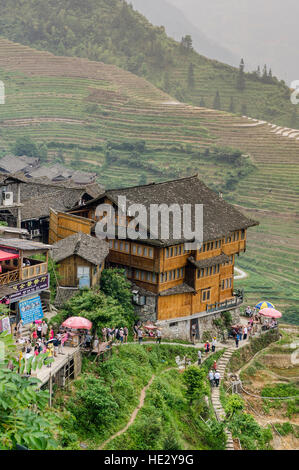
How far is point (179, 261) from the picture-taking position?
3956 cm

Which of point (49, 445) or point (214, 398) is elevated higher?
point (49, 445)

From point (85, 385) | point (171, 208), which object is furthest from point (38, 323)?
point (171, 208)

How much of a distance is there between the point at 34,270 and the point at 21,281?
1161mm

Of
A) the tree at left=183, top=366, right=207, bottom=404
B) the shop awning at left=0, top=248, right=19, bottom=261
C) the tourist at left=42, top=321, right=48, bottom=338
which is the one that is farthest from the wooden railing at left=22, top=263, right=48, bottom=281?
the tree at left=183, top=366, right=207, bottom=404

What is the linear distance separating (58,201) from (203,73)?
461ft

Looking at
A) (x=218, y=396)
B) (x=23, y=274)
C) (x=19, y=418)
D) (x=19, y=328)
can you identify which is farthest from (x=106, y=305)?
(x=19, y=418)

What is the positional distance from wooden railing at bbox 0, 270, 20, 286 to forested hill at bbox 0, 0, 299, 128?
137994 mm

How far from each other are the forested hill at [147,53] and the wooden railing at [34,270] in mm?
136150

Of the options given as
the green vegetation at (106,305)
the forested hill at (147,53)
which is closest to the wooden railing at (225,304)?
the green vegetation at (106,305)

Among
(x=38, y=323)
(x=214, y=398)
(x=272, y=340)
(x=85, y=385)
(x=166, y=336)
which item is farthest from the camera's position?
(x=272, y=340)

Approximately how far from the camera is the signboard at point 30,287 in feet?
101

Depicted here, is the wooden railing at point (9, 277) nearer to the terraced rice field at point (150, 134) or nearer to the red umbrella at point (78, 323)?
the red umbrella at point (78, 323)
